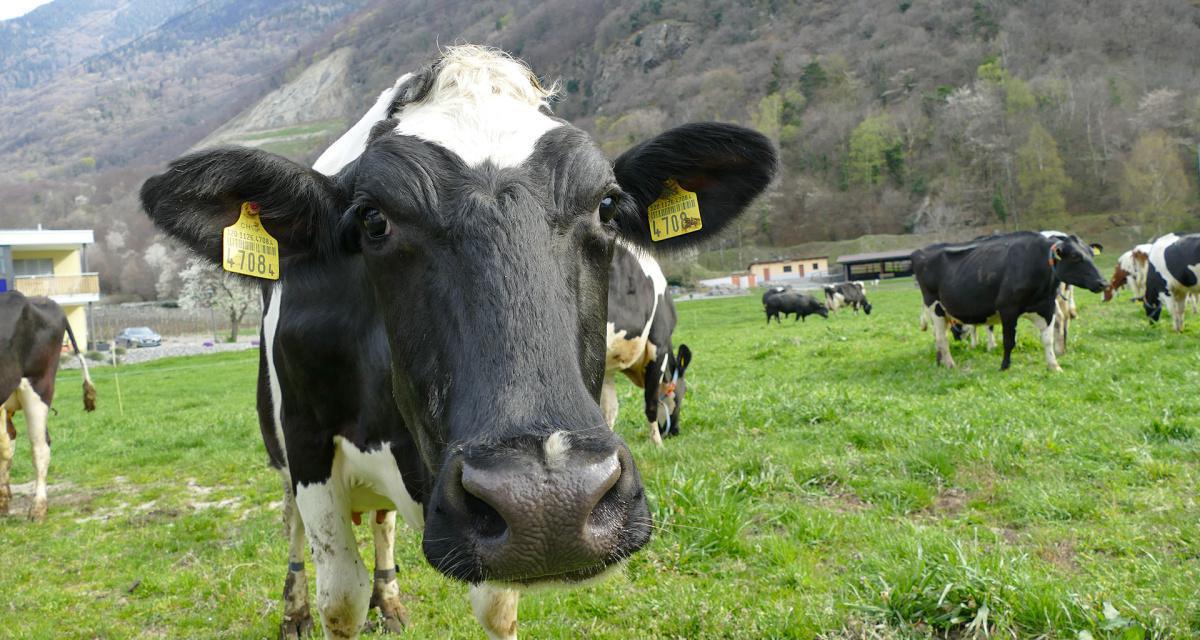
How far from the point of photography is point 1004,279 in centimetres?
1159

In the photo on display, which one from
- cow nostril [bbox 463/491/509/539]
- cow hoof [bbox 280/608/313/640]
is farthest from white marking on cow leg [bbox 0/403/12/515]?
cow nostril [bbox 463/491/509/539]

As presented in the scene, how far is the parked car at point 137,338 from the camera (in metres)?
52.7

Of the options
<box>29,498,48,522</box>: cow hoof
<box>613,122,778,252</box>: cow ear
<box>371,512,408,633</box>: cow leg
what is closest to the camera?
<box>613,122,778,252</box>: cow ear

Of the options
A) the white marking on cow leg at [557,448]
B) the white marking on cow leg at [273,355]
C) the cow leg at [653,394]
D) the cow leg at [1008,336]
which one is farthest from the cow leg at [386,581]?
the cow leg at [1008,336]

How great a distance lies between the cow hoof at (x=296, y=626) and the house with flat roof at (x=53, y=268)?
4577 cm

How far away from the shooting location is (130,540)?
260 inches

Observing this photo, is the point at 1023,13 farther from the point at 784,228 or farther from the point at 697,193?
the point at 697,193

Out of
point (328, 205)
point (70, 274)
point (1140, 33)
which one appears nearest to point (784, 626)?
point (328, 205)

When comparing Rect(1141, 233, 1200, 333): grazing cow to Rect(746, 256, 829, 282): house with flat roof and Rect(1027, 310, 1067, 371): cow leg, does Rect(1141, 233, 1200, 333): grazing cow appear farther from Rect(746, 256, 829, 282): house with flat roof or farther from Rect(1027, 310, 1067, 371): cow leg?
Rect(746, 256, 829, 282): house with flat roof

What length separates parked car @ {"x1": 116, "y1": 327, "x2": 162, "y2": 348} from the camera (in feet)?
173

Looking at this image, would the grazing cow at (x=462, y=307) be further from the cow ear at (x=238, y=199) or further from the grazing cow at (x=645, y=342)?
the grazing cow at (x=645, y=342)

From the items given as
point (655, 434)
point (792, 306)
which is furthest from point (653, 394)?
point (792, 306)

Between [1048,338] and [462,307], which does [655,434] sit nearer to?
[462,307]

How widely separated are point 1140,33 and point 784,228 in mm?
61242
